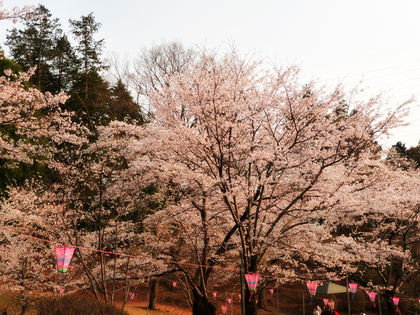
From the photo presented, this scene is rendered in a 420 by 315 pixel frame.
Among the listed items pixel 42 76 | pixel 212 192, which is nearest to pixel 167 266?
pixel 212 192

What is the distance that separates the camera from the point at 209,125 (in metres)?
8.16

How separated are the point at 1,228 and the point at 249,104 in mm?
9475

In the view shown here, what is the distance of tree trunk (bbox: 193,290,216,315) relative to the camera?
9.86 metres

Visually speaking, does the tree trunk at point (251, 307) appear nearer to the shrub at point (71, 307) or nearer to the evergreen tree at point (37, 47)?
the shrub at point (71, 307)

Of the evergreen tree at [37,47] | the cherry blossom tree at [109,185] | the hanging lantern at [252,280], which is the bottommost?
the hanging lantern at [252,280]

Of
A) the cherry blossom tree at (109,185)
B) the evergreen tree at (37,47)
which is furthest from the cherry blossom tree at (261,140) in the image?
the evergreen tree at (37,47)

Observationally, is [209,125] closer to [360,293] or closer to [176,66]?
[176,66]

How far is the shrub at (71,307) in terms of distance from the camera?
21.0 ft

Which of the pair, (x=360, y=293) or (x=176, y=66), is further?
(x=360, y=293)

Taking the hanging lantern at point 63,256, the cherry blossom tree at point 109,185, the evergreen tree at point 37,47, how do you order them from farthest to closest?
1. the evergreen tree at point 37,47
2. the cherry blossom tree at point 109,185
3. the hanging lantern at point 63,256

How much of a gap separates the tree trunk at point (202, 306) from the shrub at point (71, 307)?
10.9ft

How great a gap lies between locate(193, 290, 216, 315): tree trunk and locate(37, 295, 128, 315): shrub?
333 centimetres

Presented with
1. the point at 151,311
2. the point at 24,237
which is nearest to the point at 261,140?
the point at 24,237

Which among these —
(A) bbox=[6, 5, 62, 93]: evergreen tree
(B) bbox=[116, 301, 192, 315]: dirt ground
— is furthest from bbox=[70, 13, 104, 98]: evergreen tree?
(B) bbox=[116, 301, 192, 315]: dirt ground
